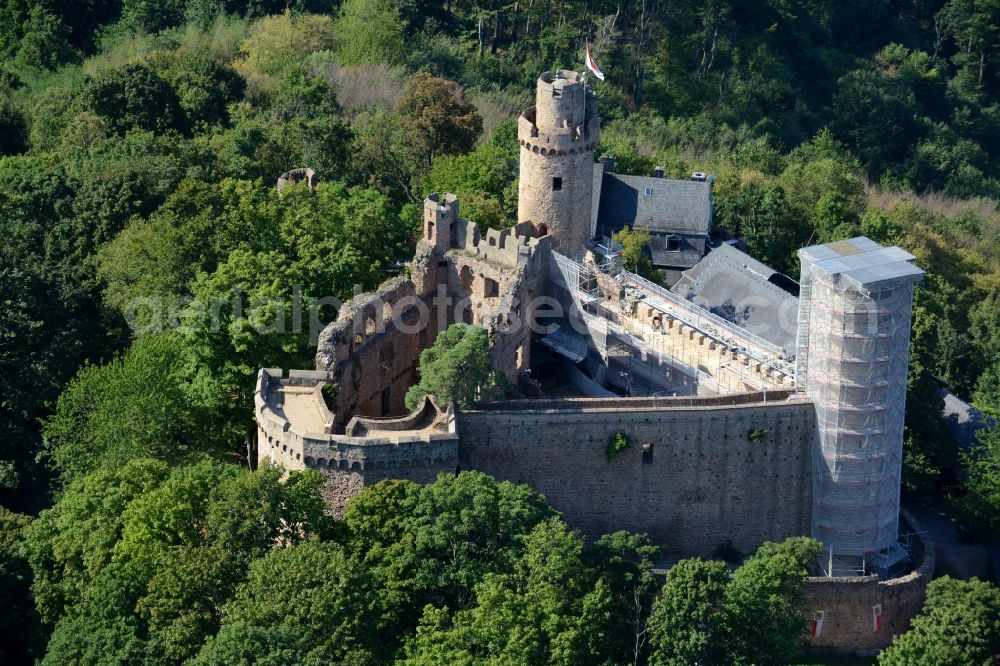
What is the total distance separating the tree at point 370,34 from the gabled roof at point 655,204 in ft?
117

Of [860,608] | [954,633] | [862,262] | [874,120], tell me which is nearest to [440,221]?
[862,262]

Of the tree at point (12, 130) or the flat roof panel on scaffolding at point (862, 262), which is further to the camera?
the tree at point (12, 130)

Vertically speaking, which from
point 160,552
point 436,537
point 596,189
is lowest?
point 160,552

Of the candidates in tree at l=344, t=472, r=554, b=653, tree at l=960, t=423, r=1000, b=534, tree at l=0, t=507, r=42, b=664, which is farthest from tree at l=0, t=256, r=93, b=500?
tree at l=960, t=423, r=1000, b=534

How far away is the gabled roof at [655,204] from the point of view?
107 m

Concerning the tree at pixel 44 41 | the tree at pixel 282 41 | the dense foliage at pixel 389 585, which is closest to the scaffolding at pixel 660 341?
the dense foliage at pixel 389 585

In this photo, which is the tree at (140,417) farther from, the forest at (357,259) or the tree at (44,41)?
the tree at (44,41)

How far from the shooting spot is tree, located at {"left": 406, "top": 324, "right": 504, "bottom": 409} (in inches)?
3263

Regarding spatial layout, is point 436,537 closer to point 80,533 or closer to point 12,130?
point 80,533

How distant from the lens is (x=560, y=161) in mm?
97812

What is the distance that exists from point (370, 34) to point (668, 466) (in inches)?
2551

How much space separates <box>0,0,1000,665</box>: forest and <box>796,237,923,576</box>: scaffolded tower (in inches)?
188

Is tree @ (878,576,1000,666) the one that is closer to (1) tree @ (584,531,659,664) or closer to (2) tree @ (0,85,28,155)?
(1) tree @ (584,531,659,664)

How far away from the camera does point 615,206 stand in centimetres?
10769
